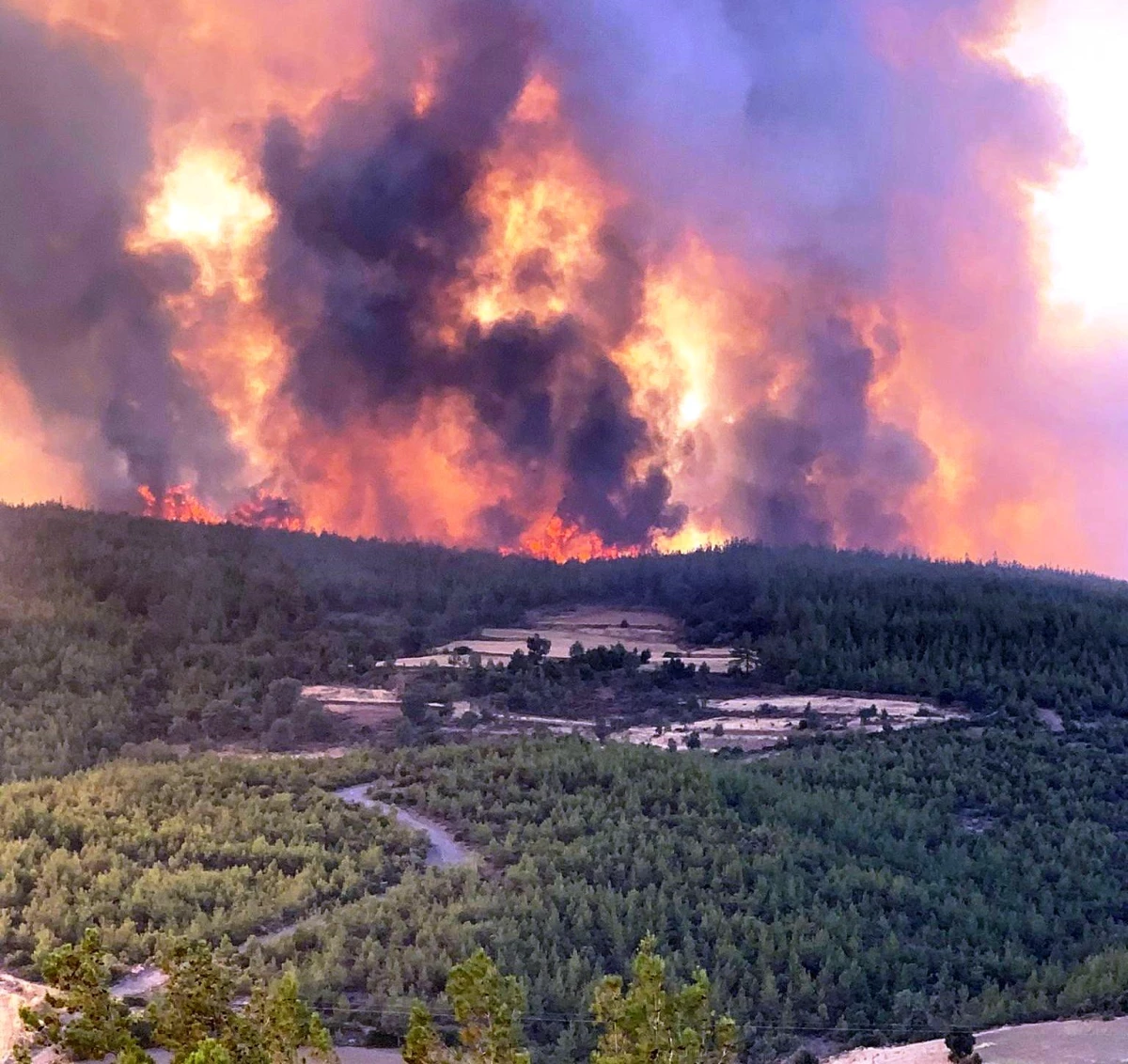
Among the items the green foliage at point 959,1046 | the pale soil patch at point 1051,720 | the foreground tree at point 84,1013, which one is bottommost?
the green foliage at point 959,1046

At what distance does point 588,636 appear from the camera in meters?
97.4

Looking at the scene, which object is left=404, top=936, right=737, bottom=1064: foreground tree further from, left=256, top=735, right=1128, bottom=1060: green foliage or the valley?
left=256, top=735, right=1128, bottom=1060: green foliage

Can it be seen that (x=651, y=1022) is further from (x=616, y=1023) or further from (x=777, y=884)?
(x=777, y=884)

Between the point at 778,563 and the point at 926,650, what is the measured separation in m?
25.6

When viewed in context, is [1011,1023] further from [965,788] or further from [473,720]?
[473,720]

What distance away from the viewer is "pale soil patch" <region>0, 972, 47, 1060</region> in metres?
37.2

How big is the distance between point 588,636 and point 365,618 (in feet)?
48.9

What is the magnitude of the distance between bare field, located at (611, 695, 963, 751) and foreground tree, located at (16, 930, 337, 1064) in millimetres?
37008

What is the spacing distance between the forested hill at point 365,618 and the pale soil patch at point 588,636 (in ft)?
5.80

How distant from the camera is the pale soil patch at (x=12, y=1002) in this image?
37219 mm

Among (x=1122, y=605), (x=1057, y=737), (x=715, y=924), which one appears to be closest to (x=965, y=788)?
(x=1057, y=737)

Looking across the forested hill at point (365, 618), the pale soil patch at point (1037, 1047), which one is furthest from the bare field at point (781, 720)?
the pale soil patch at point (1037, 1047)

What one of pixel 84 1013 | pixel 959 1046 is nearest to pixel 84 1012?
pixel 84 1013

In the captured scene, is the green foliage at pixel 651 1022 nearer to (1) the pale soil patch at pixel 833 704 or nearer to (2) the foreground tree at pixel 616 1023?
(2) the foreground tree at pixel 616 1023
